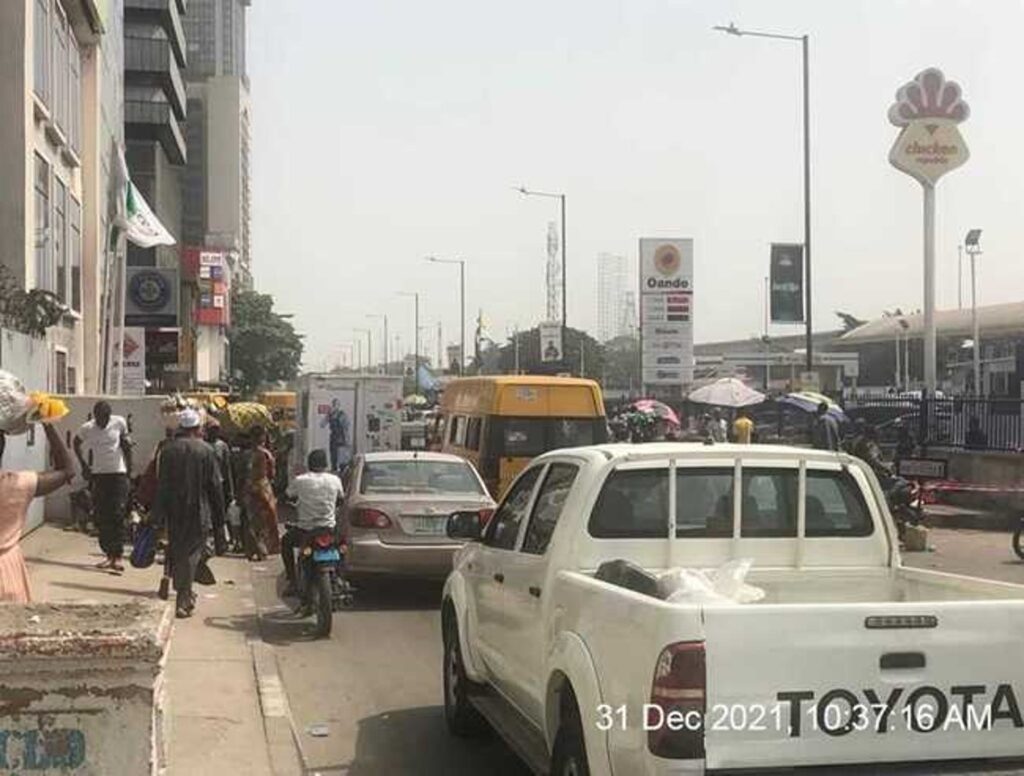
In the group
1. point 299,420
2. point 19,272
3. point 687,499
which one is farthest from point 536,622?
point 299,420

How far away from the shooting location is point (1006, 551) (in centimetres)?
1722

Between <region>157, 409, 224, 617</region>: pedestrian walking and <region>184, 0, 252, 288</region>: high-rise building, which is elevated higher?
<region>184, 0, 252, 288</region>: high-rise building

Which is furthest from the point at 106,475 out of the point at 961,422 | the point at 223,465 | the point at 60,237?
the point at 961,422

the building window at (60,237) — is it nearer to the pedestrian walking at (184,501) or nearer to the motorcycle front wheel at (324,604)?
the pedestrian walking at (184,501)

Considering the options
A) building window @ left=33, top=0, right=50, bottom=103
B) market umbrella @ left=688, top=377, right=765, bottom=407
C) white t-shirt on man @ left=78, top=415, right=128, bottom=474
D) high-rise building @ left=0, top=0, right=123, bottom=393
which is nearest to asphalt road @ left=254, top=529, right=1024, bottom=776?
white t-shirt on man @ left=78, top=415, right=128, bottom=474

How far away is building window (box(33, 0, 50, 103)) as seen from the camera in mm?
22797

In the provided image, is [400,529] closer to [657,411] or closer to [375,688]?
[375,688]

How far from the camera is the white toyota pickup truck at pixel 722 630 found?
4.04 meters

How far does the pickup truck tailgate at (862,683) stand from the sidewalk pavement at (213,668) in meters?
3.32

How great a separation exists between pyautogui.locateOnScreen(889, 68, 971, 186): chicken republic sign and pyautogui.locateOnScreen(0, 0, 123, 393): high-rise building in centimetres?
1833

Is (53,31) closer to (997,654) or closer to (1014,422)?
(1014,422)

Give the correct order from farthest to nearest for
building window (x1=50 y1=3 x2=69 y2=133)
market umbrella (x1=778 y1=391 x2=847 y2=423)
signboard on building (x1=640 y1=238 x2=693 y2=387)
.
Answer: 1. signboard on building (x1=640 y1=238 x2=693 y2=387)
2. building window (x1=50 y1=3 x2=69 y2=133)
3. market umbrella (x1=778 y1=391 x2=847 y2=423)

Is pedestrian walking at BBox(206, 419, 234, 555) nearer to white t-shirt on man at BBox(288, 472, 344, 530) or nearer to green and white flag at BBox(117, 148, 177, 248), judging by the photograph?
white t-shirt on man at BBox(288, 472, 344, 530)

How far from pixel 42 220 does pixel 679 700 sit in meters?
22.3
